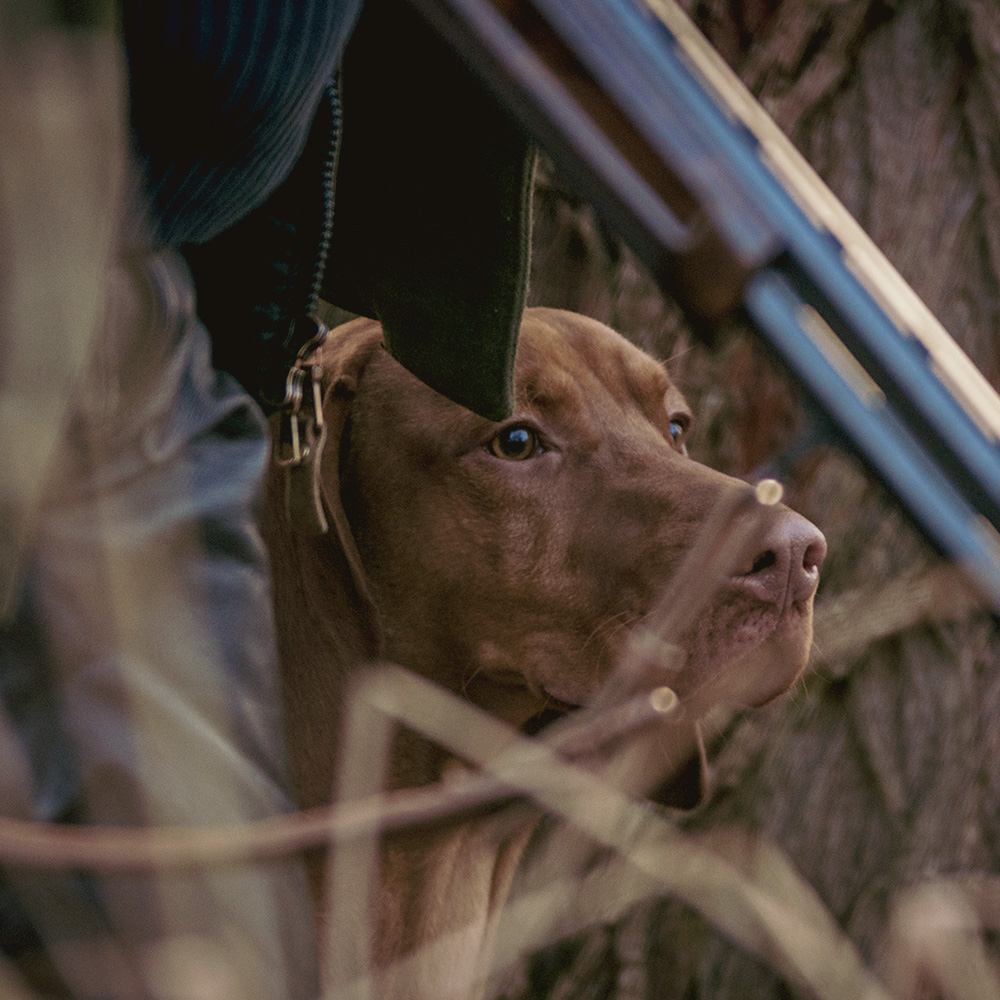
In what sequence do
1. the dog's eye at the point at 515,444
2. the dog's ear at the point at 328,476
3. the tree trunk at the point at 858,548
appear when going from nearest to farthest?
the dog's ear at the point at 328,476
the dog's eye at the point at 515,444
the tree trunk at the point at 858,548

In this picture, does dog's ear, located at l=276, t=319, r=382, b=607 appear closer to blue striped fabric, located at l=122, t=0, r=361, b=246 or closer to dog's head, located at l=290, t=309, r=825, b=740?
dog's head, located at l=290, t=309, r=825, b=740

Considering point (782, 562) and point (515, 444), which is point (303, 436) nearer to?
point (515, 444)

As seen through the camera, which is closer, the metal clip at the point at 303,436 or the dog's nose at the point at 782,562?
the metal clip at the point at 303,436

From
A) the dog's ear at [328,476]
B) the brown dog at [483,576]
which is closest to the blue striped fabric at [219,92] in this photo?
the dog's ear at [328,476]

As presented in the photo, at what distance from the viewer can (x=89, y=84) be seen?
0.80m

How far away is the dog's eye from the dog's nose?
1.85 ft

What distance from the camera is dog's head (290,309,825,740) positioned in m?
1.96

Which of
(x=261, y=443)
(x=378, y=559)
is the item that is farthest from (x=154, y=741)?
(x=378, y=559)

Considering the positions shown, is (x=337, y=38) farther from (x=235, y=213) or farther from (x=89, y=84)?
(x=89, y=84)

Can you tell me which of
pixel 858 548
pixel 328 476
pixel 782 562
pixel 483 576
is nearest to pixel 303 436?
pixel 328 476

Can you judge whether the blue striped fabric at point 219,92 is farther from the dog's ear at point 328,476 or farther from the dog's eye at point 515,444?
the dog's eye at point 515,444

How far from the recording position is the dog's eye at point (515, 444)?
2.25 meters

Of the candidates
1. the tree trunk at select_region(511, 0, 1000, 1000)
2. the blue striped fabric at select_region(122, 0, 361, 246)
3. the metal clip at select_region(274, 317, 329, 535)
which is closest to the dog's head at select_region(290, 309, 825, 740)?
the metal clip at select_region(274, 317, 329, 535)

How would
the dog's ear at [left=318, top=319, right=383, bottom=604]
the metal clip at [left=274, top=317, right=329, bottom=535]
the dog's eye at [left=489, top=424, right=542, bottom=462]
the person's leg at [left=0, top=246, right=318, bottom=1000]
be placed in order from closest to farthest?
the person's leg at [left=0, top=246, right=318, bottom=1000]
the metal clip at [left=274, top=317, right=329, bottom=535]
the dog's ear at [left=318, top=319, right=383, bottom=604]
the dog's eye at [left=489, top=424, right=542, bottom=462]
